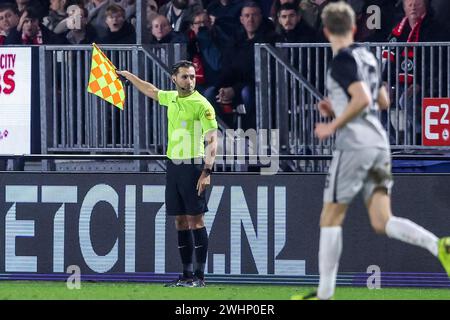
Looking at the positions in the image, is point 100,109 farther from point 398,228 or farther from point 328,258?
point 398,228

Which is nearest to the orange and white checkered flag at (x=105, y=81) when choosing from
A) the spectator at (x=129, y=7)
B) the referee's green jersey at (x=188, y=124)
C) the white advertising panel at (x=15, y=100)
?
the referee's green jersey at (x=188, y=124)

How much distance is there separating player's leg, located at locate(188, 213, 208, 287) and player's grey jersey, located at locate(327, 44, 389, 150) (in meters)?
3.07

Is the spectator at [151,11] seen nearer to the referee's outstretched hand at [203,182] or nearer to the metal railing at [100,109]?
the metal railing at [100,109]

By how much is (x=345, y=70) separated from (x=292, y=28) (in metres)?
4.75

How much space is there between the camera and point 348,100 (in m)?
9.60

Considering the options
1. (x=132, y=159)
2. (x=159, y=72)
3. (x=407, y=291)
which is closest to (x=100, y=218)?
(x=132, y=159)

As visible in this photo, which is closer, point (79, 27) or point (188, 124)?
point (188, 124)

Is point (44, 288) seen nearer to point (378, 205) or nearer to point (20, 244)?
point (20, 244)

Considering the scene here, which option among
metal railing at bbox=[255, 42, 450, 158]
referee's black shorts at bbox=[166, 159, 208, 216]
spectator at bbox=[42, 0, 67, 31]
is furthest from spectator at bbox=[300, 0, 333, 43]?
spectator at bbox=[42, 0, 67, 31]

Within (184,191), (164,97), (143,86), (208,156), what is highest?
(143,86)

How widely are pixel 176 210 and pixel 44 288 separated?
4.51 ft

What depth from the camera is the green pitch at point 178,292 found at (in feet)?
38.6

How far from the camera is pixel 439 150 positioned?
1316 centimetres

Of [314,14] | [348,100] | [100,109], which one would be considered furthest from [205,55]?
[348,100]
